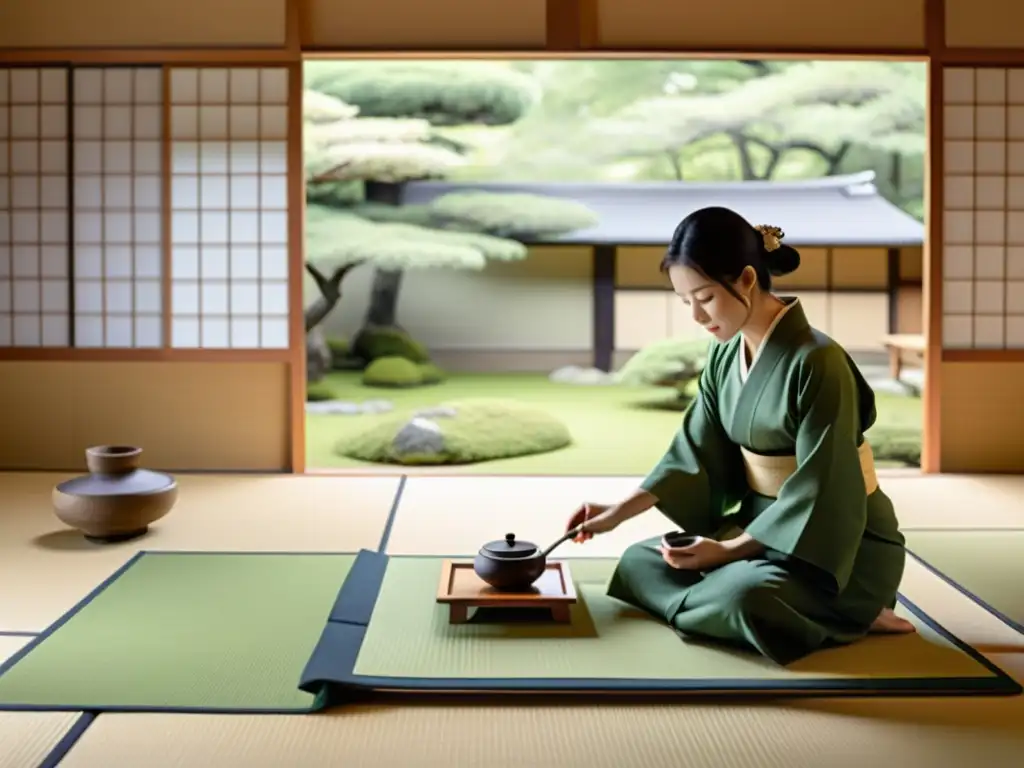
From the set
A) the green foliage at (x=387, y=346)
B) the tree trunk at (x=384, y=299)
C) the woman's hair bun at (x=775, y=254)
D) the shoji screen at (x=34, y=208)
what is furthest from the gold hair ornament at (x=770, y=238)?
the tree trunk at (x=384, y=299)

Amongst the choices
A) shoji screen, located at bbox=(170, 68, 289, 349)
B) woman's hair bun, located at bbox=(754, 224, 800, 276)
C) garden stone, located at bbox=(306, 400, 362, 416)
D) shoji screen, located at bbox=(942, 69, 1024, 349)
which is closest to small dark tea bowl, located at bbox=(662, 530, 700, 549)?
woman's hair bun, located at bbox=(754, 224, 800, 276)

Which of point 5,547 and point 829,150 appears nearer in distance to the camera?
point 5,547

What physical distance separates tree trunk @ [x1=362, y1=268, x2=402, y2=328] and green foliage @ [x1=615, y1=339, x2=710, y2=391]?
3098 millimetres

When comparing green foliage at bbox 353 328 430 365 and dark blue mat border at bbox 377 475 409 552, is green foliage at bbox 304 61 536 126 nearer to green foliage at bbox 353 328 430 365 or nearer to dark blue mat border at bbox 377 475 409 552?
green foliage at bbox 353 328 430 365

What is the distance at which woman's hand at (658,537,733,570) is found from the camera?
2.55 m

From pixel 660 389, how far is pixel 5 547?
21.6 ft

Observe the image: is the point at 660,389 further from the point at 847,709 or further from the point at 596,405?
the point at 847,709

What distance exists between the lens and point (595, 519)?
2.71 metres

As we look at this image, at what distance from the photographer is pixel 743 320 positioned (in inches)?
101

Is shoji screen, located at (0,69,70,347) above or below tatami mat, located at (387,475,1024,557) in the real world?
above

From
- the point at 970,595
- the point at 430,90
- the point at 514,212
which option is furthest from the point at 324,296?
the point at 970,595

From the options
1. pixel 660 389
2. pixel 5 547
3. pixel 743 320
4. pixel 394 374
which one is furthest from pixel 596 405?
pixel 743 320

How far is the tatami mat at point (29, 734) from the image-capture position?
199 centimetres

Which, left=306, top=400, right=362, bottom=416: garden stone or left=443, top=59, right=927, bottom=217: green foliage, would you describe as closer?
left=306, top=400, right=362, bottom=416: garden stone
